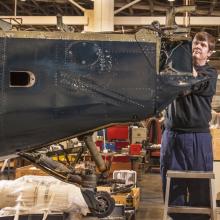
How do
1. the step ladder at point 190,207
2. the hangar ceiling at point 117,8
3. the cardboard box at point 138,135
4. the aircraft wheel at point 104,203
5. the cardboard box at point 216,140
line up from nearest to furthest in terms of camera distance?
the aircraft wheel at point 104,203, the step ladder at point 190,207, the cardboard box at point 216,140, the cardboard box at point 138,135, the hangar ceiling at point 117,8

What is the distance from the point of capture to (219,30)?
15992mm

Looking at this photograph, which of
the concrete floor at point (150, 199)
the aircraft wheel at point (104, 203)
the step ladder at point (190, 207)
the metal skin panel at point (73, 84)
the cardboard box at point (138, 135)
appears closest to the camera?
the metal skin panel at point (73, 84)

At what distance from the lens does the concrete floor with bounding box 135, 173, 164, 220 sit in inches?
268

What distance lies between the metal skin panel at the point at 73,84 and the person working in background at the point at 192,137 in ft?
2.54

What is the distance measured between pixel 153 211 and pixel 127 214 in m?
2.75

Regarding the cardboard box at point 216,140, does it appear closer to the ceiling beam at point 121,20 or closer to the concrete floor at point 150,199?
the concrete floor at point 150,199

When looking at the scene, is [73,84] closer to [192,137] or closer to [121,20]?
[192,137]

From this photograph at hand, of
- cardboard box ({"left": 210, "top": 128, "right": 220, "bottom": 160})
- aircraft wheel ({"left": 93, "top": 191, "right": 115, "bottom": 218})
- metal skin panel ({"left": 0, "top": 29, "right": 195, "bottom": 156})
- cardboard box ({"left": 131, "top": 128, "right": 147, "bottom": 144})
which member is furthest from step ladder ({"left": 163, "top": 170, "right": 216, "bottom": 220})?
cardboard box ({"left": 131, "top": 128, "right": 147, "bottom": 144})

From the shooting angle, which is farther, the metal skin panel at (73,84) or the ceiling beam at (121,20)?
the ceiling beam at (121,20)

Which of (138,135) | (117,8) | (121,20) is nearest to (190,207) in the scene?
(121,20)

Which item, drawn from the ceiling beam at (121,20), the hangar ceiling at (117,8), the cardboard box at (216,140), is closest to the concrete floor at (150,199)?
the cardboard box at (216,140)

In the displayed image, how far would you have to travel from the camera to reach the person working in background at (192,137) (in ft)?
12.0

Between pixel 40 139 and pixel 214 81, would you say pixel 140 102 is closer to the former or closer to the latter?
pixel 40 139

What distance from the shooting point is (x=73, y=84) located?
2.87 m
